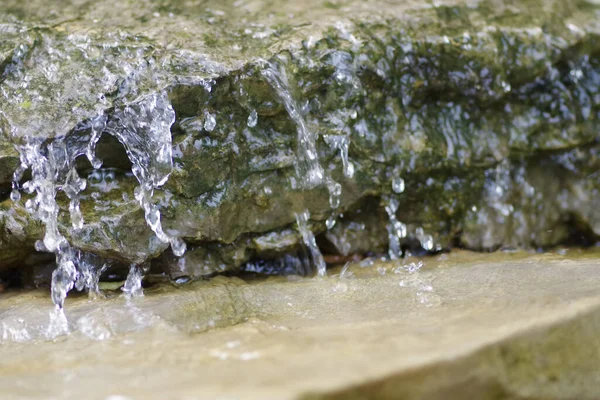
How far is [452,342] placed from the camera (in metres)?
1.52

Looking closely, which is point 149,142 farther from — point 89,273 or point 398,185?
point 398,185

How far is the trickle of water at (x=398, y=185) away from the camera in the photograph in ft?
9.68

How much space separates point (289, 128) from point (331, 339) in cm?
130

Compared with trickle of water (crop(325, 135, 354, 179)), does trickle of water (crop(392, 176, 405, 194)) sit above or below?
below

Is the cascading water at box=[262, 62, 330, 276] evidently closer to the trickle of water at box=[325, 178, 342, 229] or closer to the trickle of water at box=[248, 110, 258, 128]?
the trickle of water at box=[325, 178, 342, 229]

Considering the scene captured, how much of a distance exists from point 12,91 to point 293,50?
1.25 m

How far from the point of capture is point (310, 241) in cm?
287

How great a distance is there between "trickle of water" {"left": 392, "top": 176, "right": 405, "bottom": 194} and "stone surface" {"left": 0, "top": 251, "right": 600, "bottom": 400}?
1.83ft

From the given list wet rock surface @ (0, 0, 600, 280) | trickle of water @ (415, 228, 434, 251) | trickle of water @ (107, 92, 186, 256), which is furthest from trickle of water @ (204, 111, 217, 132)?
trickle of water @ (415, 228, 434, 251)

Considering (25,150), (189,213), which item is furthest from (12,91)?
(189,213)

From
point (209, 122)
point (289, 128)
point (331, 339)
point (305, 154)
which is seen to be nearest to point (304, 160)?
point (305, 154)

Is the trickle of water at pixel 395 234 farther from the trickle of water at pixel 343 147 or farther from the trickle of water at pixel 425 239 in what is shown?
the trickle of water at pixel 343 147

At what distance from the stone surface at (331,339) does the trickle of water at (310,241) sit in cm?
27

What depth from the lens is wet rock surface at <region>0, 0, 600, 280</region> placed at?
8.05 ft
